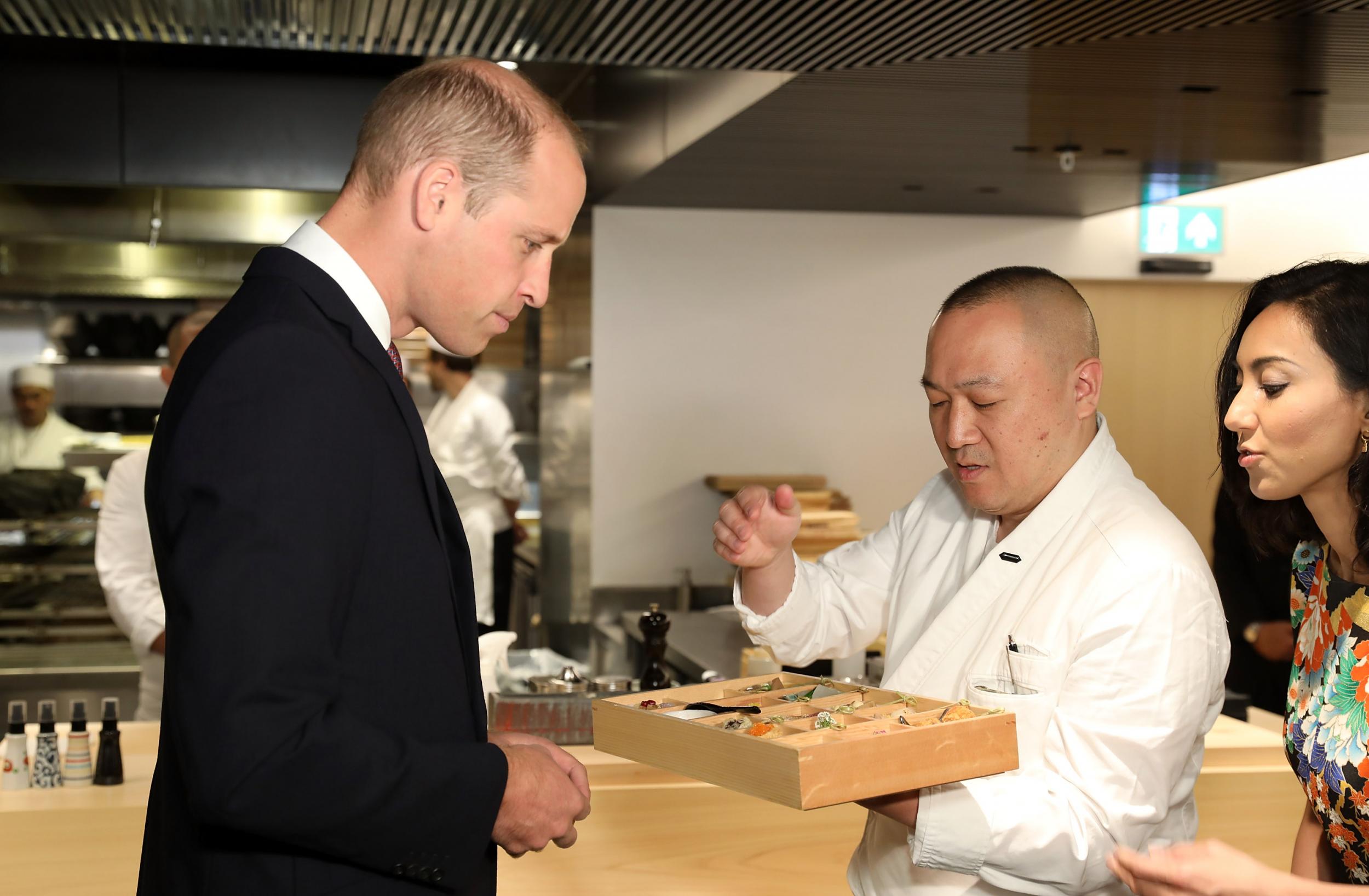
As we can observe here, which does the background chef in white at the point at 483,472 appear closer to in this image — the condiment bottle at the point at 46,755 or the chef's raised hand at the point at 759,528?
the condiment bottle at the point at 46,755

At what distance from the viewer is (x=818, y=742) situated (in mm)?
1305

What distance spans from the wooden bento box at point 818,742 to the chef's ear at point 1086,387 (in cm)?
52

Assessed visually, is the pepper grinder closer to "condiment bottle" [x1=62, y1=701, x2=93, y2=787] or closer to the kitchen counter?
the kitchen counter

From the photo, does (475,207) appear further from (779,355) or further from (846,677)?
(779,355)

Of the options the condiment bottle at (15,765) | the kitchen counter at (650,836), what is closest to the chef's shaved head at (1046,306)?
the kitchen counter at (650,836)

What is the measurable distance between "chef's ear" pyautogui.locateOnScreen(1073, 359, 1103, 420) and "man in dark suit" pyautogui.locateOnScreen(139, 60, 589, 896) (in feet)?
2.73

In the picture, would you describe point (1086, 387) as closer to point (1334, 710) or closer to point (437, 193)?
point (1334, 710)

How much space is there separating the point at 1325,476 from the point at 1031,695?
0.44 m

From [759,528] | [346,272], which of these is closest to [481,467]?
[759,528]

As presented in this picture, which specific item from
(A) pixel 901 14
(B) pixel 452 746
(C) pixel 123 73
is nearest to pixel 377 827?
(B) pixel 452 746

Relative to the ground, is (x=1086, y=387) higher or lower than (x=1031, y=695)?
higher

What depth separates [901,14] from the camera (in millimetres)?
2463

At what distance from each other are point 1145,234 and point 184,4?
3942mm

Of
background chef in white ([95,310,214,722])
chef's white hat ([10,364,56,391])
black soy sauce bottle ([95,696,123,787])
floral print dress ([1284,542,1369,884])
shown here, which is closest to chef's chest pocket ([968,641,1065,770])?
floral print dress ([1284,542,1369,884])
